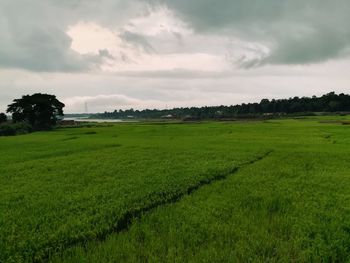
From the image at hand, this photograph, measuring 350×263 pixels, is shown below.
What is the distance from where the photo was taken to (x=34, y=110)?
6425 cm

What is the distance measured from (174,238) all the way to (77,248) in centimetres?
204

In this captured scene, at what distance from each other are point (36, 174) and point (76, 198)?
5.75 metres

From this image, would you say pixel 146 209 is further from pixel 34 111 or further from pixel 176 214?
pixel 34 111

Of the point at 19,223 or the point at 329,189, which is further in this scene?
the point at 329,189

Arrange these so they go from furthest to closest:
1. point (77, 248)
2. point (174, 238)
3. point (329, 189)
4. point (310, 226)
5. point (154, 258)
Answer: point (329, 189) → point (310, 226) → point (174, 238) → point (77, 248) → point (154, 258)

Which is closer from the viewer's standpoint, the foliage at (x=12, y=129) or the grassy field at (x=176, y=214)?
the grassy field at (x=176, y=214)

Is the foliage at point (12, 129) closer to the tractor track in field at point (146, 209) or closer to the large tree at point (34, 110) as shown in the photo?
the large tree at point (34, 110)

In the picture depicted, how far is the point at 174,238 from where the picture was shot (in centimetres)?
741

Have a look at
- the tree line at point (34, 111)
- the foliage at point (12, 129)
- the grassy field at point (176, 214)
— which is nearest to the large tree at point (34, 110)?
the tree line at point (34, 111)

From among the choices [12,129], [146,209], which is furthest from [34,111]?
[146,209]

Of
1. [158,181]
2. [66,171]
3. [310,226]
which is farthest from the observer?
[66,171]

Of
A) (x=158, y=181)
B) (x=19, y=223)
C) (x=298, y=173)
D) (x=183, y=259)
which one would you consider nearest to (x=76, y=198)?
(x=19, y=223)

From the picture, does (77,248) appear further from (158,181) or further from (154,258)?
(158,181)

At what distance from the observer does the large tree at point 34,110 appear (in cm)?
6375
